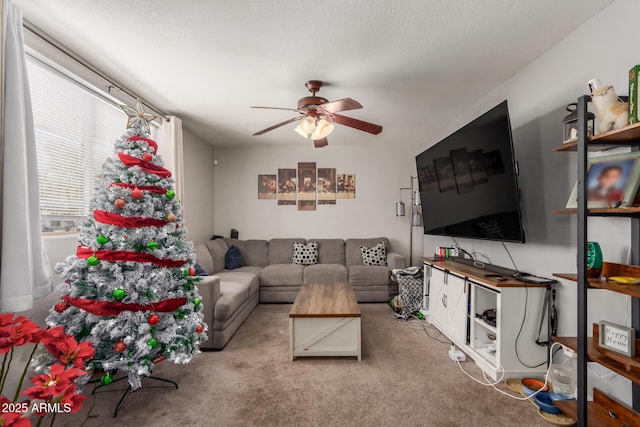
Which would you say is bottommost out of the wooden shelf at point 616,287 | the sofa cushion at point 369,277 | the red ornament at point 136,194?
the sofa cushion at point 369,277

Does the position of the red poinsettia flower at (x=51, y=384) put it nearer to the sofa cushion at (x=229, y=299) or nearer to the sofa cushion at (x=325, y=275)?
the sofa cushion at (x=229, y=299)

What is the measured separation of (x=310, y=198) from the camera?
5.25m

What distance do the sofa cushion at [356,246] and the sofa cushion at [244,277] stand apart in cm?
148

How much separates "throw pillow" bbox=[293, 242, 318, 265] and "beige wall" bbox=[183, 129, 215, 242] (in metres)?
1.50

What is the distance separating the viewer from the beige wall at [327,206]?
17.2 ft

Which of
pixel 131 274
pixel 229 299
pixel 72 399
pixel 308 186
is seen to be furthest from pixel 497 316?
pixel 308 186

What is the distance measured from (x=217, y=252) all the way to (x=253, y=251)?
2.31ft

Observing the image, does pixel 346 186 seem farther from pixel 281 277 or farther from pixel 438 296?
pixel 438 296

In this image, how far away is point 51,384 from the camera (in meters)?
0.95

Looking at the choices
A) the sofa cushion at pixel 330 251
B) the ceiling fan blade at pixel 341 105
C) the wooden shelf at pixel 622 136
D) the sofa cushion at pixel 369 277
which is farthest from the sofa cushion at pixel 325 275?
the wooden shelf at pixel 622 136

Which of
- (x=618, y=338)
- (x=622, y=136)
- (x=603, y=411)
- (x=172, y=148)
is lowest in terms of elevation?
(x=603, y=411)

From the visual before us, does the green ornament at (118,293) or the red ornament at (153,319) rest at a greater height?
the green ornament at (118,293)

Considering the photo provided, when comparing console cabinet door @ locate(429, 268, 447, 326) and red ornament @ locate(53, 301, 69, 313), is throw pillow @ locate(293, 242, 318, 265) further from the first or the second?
red ornament @ locate(53, 301, 69, 313)

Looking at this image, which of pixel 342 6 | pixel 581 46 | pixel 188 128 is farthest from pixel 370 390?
pixel 188 128
